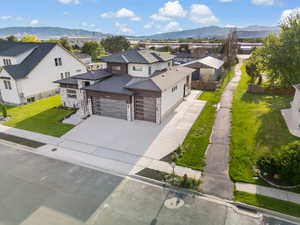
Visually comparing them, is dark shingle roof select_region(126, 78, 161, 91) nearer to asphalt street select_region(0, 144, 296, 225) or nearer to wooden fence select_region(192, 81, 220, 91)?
asphalt street select_region(0, 144, 296, 225)

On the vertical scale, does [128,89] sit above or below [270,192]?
above

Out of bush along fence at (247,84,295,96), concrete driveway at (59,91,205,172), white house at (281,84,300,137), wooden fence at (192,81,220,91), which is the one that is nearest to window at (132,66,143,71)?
concrete driveway at (59,91,205,172)

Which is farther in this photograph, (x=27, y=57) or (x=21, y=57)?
(x=27, y=57)

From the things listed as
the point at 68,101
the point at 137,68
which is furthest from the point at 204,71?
the point at 68,101

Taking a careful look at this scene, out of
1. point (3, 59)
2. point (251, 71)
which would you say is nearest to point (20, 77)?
point (3, 59)

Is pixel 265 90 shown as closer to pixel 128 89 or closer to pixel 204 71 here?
pixel 204 71

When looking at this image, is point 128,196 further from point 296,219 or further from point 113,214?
point 296,219

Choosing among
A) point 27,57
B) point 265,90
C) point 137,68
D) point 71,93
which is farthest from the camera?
point 27,57
